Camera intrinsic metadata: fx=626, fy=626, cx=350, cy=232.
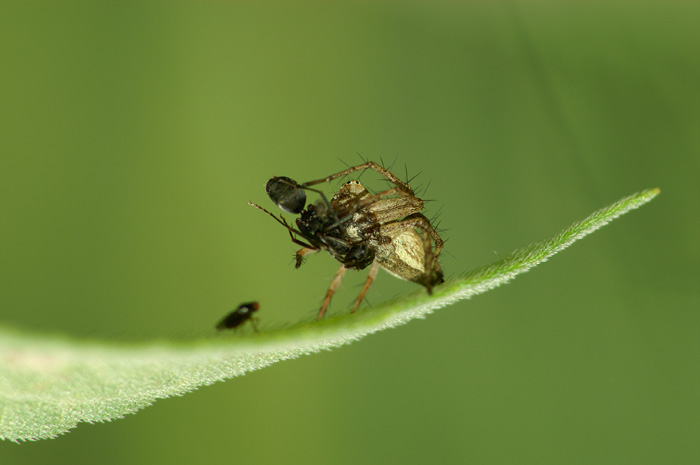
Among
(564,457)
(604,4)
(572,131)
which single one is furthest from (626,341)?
(604,4)

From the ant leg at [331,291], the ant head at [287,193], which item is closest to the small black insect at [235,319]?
the ant leg at [331,291]

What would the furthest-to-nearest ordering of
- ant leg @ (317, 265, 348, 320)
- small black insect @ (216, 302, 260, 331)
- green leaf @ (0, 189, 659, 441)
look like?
ant leg @ (317, 265, 348, 320), small black insect @ (216, 302, 260, 331), green leaf @ (0, 189, 659, 441)

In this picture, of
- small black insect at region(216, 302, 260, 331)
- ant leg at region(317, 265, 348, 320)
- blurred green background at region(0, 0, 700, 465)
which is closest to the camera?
small black insect at region(216, 302, 260, 331)

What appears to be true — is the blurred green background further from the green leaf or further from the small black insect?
the green leaf

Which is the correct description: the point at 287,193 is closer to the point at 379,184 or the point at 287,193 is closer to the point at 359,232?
the point at 359,232

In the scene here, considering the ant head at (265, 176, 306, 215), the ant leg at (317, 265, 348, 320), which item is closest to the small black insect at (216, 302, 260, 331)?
the ant leg at (317, 265, 348, 320)

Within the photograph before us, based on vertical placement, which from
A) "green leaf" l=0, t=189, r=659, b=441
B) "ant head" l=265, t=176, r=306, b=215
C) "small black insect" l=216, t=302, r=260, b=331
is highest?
"ant head" l=265, t=176, r=306, b=215

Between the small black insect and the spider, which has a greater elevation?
the spider

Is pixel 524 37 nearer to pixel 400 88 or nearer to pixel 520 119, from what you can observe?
pixel 520 119
